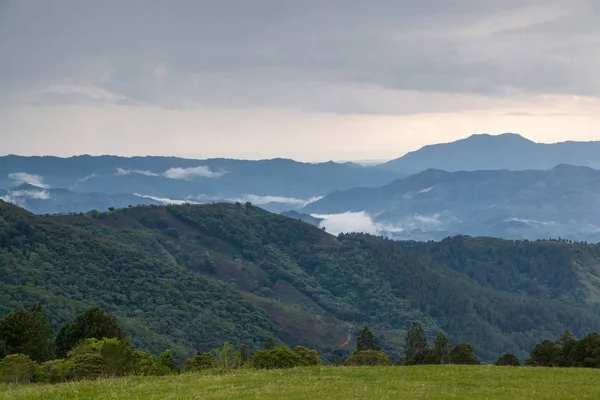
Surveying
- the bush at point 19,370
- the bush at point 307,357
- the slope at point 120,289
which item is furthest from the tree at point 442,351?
the slope at point 120,289

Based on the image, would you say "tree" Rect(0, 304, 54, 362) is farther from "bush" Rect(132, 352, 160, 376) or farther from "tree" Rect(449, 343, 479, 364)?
"tree" Rect(449, 343, 479, 364)

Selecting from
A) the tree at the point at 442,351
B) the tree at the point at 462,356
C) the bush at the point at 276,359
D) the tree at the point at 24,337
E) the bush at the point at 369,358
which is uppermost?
the tree at the point at 24,337

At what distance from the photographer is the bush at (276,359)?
52750mm

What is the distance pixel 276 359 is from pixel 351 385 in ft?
70.2

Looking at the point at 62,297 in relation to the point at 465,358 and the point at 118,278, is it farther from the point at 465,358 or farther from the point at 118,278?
the point at 465,358

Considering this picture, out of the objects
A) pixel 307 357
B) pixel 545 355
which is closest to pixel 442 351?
pixel 545 355

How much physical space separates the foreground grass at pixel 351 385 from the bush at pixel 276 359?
13.6 m

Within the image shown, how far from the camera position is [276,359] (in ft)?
175

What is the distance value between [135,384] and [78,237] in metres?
149

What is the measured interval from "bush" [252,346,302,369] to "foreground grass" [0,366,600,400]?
13577mm

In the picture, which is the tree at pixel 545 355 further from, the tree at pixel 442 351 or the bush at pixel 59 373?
the bush at pixel 59 373

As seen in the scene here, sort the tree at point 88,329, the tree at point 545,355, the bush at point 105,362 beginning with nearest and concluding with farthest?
1. the bush at point 105,362
2. the tree at point 545,355
3. the tree at point 88,329

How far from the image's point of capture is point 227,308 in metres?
172

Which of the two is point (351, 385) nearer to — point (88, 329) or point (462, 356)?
point (88, 329)
